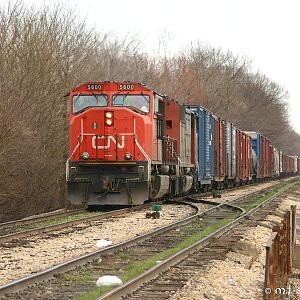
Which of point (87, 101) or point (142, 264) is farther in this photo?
point (87, 101)

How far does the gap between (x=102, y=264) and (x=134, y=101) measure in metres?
9.48

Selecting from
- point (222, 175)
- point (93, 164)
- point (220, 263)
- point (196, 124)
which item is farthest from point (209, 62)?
point (220, 263)

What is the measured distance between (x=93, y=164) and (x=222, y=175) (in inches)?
576

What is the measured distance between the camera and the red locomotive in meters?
17.2

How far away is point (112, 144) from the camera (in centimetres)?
1730

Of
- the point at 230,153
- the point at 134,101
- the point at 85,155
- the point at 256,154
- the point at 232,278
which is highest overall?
the point at 134,101

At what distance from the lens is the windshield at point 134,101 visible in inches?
688

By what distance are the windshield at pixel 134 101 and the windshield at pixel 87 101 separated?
1.08 feet

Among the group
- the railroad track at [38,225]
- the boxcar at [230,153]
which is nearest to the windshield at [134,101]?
the railroad track at [38,225]

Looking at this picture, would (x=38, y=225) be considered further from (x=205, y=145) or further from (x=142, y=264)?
(x=205, y=145)

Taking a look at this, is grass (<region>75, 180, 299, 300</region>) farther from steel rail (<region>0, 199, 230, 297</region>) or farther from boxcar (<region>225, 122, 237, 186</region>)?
boxcar (<region>225, 122, 237, 186</region>)

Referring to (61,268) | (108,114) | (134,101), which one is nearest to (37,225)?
(108,114)

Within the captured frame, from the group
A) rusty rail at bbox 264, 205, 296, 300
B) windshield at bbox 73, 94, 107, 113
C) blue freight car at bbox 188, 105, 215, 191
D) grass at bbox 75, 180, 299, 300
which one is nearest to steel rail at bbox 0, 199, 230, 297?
grass at bbox 75, 180, 299, 300

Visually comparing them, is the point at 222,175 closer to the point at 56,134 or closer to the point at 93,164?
the point at 56,134
